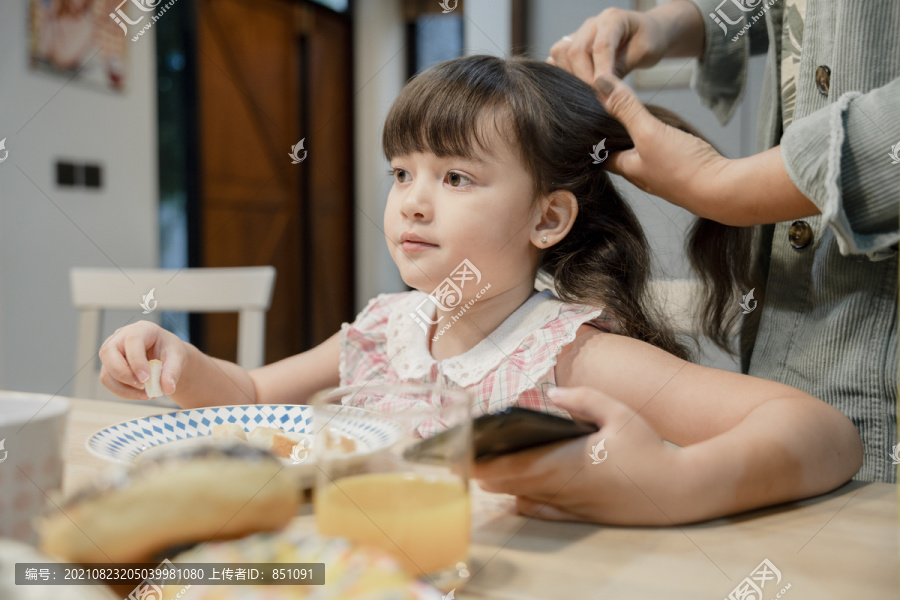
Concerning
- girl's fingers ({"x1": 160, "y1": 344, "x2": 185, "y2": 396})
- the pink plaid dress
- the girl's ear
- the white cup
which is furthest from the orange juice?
the girl's ear

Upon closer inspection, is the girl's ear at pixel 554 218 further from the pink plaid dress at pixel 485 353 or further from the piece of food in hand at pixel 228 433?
the piece of food in hand at pixel 228 433

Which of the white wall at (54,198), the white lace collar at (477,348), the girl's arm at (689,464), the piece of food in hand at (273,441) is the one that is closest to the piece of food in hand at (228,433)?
the piece of food in hand at (273,441)

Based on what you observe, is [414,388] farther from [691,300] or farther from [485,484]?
[691,300]

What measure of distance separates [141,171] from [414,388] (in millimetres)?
2958

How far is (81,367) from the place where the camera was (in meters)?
1.36

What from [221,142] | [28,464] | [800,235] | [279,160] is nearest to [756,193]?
[800,235]

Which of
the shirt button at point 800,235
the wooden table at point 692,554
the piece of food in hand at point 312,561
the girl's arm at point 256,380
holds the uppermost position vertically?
the shirt button at point 800,235

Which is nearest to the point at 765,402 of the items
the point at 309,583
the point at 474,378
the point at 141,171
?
the point at 474,378

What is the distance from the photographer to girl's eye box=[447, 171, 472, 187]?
868 millimetres

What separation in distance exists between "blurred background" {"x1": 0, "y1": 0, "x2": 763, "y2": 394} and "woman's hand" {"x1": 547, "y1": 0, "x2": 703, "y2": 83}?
0.70 ft

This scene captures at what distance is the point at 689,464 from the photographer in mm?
519

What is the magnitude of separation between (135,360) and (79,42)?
7.89 ft

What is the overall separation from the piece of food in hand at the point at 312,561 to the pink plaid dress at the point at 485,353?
435mm

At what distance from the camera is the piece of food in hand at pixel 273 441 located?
59 centimetres
